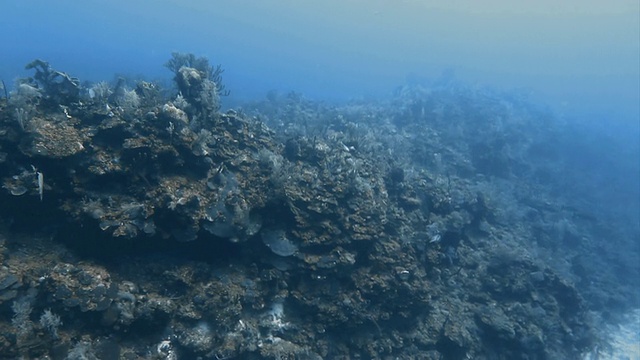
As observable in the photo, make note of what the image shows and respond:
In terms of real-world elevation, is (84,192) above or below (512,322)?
above

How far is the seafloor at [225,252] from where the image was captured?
658cm

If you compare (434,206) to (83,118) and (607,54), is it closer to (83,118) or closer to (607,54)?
(83,118)

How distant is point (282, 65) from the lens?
Answer: 124438 mm

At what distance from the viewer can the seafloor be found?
259 inches

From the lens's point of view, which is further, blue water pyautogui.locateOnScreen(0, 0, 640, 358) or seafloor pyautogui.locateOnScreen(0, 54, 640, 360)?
blue water pyautogui.locateOnScreen(0, 0, 640, 358)

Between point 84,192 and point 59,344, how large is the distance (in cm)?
287

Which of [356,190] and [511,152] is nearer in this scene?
[356,190]

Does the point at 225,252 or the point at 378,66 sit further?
the point at 378,66

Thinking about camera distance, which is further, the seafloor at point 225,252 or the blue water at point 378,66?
the blue water at point 378,66

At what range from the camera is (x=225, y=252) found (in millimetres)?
8281

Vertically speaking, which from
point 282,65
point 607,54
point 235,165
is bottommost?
point 282,65

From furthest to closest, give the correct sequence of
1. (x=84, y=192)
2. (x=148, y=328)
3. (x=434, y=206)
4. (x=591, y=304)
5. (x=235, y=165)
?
(x=591, y=304) < (x=434, y=206) < (x=235, y=165) < (x=84, y=192) < (x=148, y=328)

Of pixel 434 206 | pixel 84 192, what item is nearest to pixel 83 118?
pixel 84 192

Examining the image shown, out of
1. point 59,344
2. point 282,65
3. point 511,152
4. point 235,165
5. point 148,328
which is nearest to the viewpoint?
point 59,344
